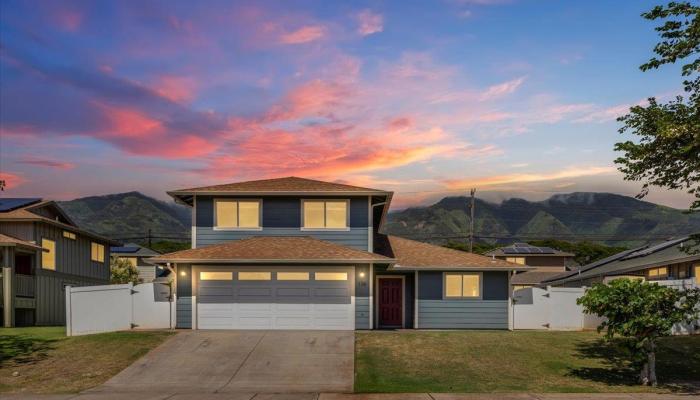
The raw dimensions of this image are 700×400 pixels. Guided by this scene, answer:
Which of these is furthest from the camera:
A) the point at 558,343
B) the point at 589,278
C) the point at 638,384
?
the point at 589,278

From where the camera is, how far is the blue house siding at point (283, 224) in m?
27.8

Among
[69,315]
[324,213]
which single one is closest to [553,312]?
[324,213]

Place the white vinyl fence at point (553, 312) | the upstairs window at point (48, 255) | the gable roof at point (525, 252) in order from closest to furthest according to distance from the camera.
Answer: the white vinyl fence at point (553, 312) → the upstairs window at point (48, 255) → the gable roof at point (525, 252)

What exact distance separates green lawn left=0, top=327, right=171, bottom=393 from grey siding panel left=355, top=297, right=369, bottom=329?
7.49m

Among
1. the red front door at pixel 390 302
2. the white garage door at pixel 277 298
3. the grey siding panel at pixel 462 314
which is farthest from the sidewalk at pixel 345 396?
the red front door at pixel 390 302

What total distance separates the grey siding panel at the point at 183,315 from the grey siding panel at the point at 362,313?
674cm

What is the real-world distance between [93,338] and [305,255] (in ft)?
27.4

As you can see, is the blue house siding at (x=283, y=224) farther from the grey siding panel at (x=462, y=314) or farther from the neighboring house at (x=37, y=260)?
the neighboring house at (x=37, y=260)

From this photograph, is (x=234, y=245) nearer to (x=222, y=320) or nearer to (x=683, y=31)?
(x=222, y=320)

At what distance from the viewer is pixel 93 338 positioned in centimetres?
2289

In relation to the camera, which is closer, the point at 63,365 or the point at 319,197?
the point at 63,365

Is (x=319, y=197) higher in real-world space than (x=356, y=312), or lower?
Result: higher

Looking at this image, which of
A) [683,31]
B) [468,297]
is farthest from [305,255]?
[683,31]

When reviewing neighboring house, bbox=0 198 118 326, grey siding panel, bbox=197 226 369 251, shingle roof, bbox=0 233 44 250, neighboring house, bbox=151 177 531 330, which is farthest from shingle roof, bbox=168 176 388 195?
neighboring house, bbox=0 198 118 326
